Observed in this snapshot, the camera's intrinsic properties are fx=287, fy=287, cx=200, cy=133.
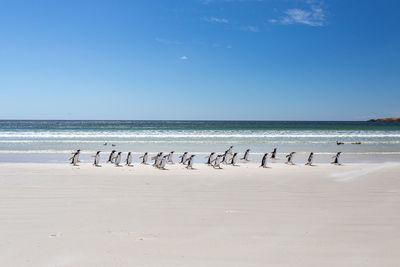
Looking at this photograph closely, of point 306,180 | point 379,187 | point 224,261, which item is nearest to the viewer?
point 224,261

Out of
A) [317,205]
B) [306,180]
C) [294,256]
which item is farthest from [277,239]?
[306,180]

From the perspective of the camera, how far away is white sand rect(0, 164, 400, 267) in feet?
Result: 11.4

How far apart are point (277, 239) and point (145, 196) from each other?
3123 mm

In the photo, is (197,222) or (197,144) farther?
(197,144)

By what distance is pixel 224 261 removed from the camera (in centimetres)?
337

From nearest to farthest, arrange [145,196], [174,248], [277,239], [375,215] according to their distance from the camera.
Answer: [174,248]
[277,239]
[375,215]
[145,196]

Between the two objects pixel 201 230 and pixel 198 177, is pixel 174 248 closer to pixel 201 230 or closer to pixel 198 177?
pixel 201 230

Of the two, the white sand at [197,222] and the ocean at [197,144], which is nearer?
the white sand at [197,222]

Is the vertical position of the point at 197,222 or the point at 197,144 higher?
the point at 197,222

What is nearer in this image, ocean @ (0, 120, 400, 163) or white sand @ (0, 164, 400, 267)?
white sand @ (0, 164, 400, 267)

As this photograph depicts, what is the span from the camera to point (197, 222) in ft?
15.0

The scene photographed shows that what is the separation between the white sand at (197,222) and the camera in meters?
3.46

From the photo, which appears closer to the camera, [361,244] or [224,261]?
[224,261]

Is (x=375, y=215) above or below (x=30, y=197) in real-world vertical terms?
above
